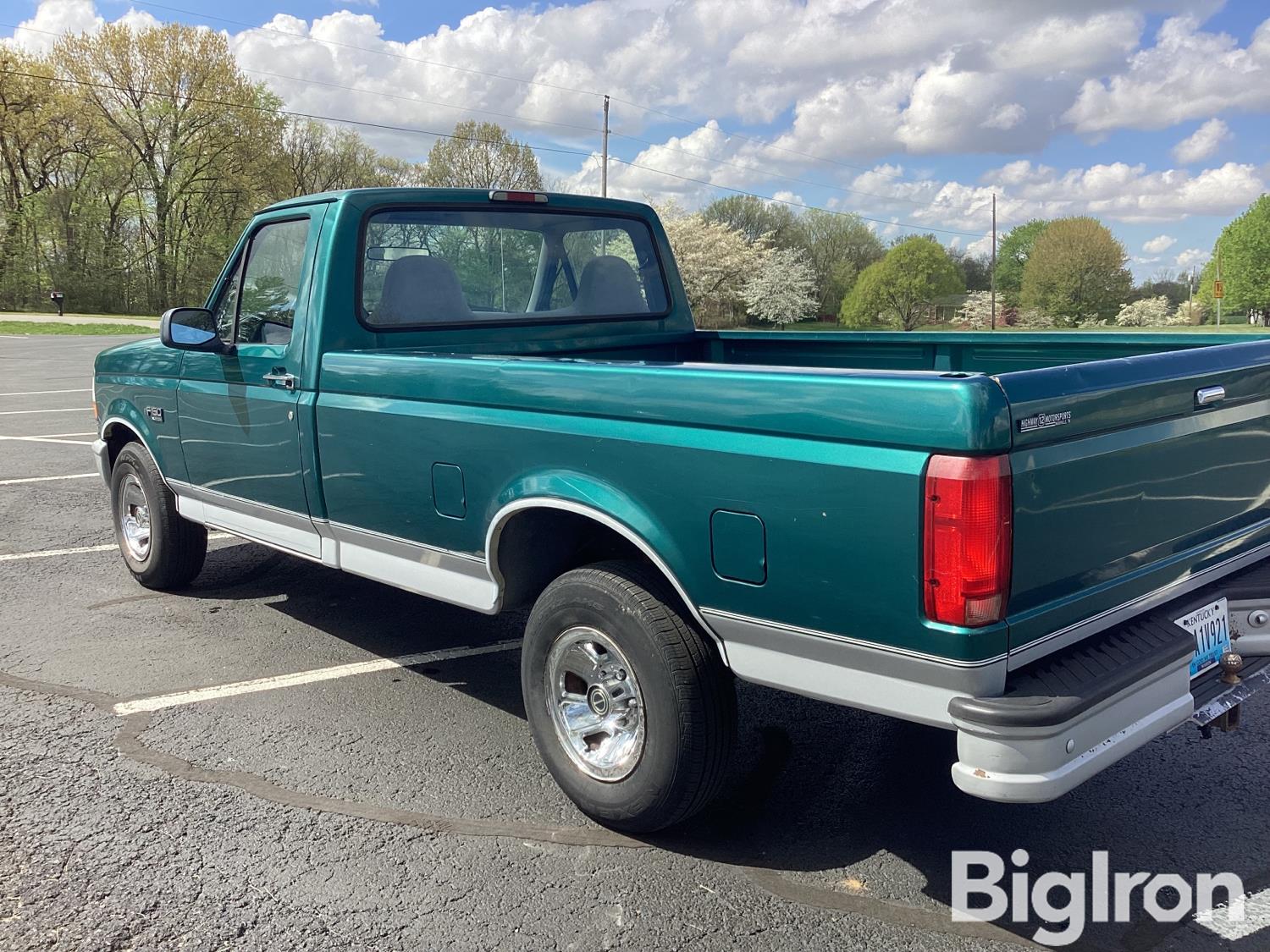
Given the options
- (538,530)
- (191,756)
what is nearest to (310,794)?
(191,756)

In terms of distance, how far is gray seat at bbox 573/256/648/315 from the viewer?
200 inches

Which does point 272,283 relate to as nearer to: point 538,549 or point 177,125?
point 538,549

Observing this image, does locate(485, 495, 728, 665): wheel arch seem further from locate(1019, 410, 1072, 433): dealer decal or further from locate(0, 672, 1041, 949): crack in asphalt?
locate(1019, 410, 1072, 433): dealer decal

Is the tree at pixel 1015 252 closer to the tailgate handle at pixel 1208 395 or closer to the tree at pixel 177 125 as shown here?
the tree at pixel 177 125

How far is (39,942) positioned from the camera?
279 centimetres

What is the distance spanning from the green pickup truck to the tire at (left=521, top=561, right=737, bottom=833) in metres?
0.01

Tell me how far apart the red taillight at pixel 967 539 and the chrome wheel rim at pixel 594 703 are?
3.48 feet

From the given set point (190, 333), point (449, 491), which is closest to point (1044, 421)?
point (449, 491)

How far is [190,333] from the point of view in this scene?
4.72 metres

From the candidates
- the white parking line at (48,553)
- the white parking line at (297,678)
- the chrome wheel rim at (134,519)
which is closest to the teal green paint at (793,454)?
the white parking line at (297,678)

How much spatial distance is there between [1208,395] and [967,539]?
3.64ft

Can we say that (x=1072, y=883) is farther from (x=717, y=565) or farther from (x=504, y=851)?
(x=504, y=851)

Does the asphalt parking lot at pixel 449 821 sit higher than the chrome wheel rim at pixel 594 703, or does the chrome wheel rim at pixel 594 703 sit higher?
the chrome wheel rim at pixel 594 703

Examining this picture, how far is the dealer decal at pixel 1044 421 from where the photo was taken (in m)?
2.41
